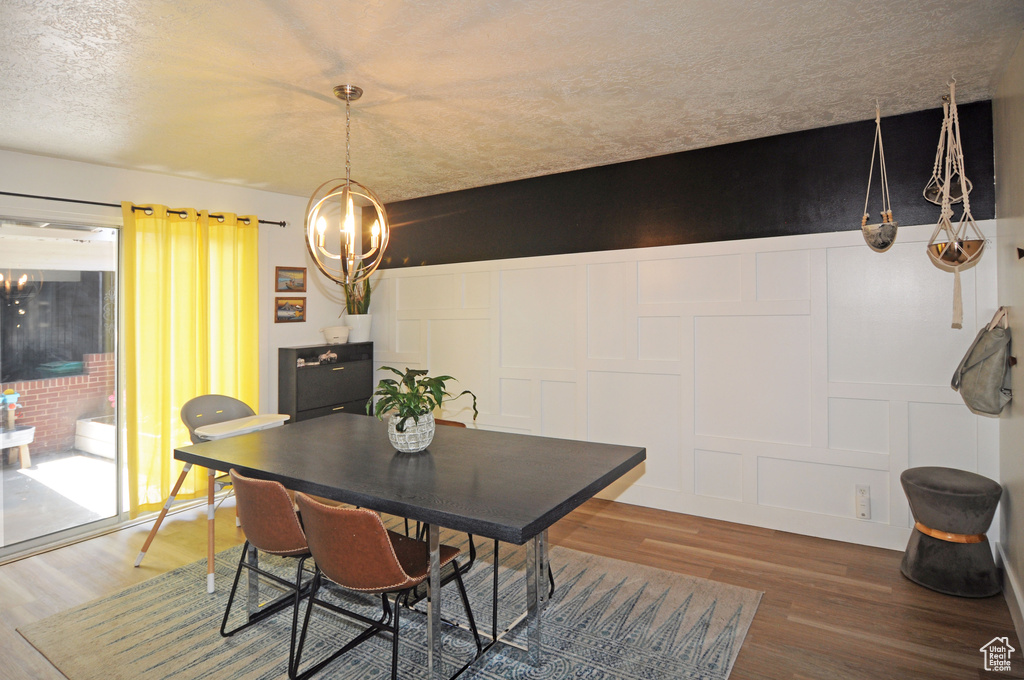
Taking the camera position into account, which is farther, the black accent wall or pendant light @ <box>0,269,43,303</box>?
pendant light @ <box>0,269,43,303</box>

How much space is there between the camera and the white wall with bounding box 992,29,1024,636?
2.46 meters

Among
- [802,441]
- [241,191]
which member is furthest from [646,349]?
[241,191]

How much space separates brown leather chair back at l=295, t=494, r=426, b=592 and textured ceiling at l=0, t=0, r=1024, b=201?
1.81 metres

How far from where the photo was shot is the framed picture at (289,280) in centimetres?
513

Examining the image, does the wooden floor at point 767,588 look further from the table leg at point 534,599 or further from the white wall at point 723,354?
the table leg at point 534,599

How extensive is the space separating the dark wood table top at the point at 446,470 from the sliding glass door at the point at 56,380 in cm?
185

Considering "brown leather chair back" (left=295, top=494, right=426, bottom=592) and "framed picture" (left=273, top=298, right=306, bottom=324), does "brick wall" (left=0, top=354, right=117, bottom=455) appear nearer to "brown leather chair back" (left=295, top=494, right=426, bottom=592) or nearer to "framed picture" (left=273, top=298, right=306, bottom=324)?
"framed picture" (left=273, top=298, right=306, bottom=324)

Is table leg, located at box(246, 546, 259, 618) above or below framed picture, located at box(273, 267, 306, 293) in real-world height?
below

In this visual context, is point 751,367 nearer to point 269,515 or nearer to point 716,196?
point 716,196

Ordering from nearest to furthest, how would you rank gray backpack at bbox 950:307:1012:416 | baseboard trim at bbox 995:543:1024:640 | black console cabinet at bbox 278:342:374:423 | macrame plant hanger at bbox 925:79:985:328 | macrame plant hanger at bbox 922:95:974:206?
baseboard trim at bbox 995:543:1024:640, gray backpack at bbox 950:307:1012:416, macrame plant hanger at bbox 925:79:985:328, macrame plant hanger at bbox 922:95:974:206, black console cabinet at bbox 278:342:374:423

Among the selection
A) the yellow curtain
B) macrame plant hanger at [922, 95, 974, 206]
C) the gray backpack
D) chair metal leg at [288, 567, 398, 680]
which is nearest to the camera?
chair metal leg at [288, 567, 398, 680]

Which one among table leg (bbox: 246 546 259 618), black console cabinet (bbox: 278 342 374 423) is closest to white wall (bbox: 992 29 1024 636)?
table leg (bbox: 246 546 259 618)

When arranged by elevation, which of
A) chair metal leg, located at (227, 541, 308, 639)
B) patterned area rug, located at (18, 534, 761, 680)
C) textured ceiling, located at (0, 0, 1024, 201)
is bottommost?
patterned area rug, located at (18, 534, 761, 680)

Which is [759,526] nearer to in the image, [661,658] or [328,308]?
[661,658]
